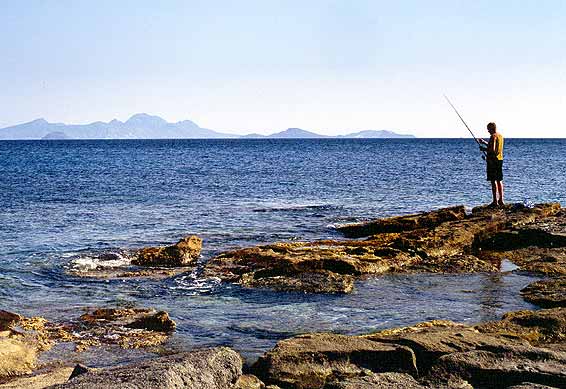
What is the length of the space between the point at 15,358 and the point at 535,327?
7.13m

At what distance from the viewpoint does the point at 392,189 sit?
136 feet

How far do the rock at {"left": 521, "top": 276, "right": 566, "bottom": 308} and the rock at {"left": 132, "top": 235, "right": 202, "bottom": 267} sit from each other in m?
8.19

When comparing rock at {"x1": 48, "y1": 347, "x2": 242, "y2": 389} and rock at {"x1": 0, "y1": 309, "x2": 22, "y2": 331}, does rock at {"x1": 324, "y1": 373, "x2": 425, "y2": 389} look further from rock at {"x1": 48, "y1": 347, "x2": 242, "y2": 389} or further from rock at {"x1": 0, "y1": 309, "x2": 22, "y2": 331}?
rock at {"x1": 0, "y1": 309, "x2": 22, "y2": 331}

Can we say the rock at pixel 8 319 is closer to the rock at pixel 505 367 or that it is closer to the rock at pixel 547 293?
the rock at pixel 505 367

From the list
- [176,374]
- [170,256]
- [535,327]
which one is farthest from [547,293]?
[170,256]

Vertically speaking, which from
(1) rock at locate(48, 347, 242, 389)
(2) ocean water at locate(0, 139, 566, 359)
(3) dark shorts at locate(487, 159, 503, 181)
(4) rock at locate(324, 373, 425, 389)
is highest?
(3) dark shorts at locate(487, 159, 503, 181)

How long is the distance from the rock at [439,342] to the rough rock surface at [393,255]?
4545 mm

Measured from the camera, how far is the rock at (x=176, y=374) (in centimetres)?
606

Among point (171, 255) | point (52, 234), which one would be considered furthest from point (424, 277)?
point (52, 234)

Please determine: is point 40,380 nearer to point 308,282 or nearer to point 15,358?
point 15,358

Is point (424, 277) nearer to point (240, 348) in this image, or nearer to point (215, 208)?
point (240, 348)

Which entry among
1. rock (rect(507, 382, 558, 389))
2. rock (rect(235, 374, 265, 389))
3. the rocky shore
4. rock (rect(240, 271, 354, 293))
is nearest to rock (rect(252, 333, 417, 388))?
the rocky shore

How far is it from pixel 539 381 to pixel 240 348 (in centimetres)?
438

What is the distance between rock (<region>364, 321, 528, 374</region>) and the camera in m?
7.84
